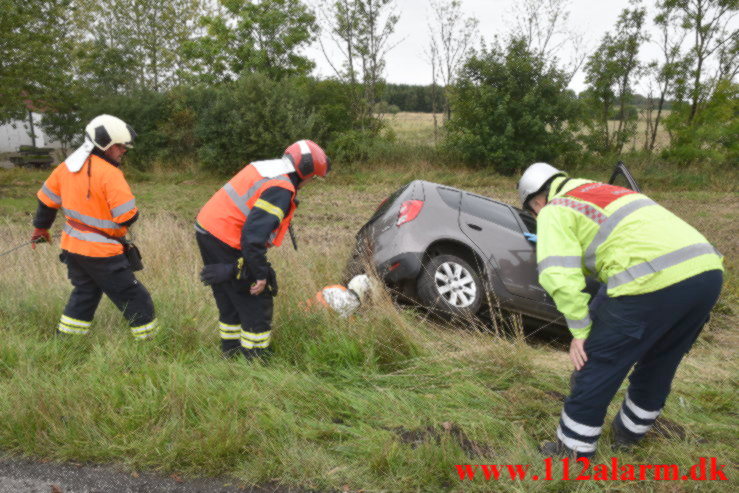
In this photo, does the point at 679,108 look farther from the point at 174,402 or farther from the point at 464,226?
the point at 174,402

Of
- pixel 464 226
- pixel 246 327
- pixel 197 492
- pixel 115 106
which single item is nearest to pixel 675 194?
pixel 464 226

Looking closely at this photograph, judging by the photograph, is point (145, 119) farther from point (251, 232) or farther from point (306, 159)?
point (251, 232)

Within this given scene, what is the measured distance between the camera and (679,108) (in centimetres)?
1769

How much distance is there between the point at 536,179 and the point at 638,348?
0.98 m

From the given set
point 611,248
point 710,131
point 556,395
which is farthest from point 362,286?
point 710,131

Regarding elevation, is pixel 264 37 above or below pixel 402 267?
above

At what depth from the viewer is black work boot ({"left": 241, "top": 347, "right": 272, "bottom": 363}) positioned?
3.62 meters

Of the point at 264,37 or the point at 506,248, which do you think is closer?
the point at 506,248

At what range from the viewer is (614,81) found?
60.4 ft

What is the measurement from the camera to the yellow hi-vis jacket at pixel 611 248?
2.34 m

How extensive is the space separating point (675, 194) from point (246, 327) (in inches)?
579

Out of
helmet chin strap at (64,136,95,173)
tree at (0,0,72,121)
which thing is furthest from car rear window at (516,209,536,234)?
tree at (0,0,72,121)

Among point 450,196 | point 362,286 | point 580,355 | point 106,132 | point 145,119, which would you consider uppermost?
point 145,119

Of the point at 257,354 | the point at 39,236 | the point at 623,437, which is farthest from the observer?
the point at 39,236
